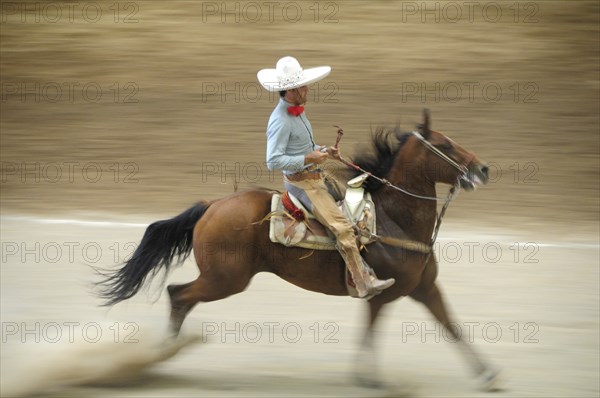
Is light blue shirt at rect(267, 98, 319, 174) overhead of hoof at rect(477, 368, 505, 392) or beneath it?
overhead

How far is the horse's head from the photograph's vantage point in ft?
20.2

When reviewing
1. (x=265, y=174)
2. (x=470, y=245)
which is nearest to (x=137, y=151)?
(x=265, y=174)

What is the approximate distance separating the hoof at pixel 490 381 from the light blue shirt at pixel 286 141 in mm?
1936

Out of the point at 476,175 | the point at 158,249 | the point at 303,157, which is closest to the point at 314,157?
the point at 303,157

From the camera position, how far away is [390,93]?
574 inches

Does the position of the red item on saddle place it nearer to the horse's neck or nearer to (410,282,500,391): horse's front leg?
the horse's neck

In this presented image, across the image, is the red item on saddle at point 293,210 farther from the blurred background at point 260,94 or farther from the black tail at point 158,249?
the blurred background at point 260,94

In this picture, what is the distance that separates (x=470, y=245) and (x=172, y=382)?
5.44 meters

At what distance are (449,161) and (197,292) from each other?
199 centimetres

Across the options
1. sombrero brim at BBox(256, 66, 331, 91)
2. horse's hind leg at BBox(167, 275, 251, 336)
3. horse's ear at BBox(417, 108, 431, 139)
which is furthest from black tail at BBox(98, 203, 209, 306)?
horse's ear at BBox(417, 108, 431, 139)

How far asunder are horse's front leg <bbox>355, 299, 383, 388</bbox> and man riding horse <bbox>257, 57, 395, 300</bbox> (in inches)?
8.3

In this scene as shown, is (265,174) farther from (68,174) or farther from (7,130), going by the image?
(7,130)

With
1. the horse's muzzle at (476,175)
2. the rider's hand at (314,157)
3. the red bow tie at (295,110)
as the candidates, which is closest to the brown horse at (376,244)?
the horse's muzzle at (476,175)

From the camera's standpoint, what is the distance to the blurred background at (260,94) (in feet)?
43.6
